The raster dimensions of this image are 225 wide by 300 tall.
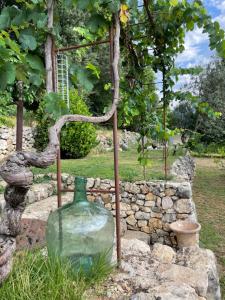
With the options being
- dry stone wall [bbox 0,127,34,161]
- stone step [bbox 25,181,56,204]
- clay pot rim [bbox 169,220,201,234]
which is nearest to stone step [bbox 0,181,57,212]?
stone step [bbox 25,181,56,204]

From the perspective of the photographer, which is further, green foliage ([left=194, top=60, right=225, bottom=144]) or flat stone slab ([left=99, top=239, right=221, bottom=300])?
green foliage ([left=194, top=60, right=225, bottom=144])

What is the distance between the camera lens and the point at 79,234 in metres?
1.91

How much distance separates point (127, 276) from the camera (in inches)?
79.7

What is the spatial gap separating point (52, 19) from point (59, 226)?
1115 mm

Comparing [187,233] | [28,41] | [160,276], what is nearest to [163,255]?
[160,276]

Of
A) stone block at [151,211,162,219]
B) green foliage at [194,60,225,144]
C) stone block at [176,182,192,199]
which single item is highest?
green foliage at [194,60,225,144]

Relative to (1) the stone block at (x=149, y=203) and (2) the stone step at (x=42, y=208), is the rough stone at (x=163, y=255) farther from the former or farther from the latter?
(1) the stone block at (x=149, y=203)

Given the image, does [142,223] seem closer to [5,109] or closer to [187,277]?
[187,277]

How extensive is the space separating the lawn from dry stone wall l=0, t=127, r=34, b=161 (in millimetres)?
4640

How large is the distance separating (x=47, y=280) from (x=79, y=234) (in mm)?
289

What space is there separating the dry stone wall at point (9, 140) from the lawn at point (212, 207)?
464 cm

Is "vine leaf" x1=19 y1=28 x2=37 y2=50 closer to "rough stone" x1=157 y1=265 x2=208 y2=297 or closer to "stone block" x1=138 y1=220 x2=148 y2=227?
"rough stone" x1=157 y1=265 x2=208 y2=297

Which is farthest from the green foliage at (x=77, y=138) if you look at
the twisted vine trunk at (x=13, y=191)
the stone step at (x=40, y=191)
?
the twisted vine trunk at (x=13, y=191)

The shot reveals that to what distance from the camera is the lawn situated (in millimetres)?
4891
